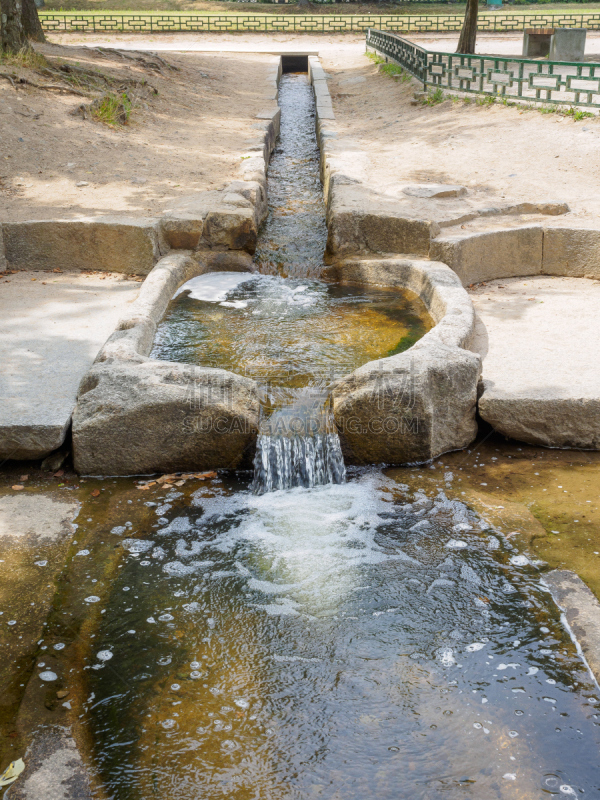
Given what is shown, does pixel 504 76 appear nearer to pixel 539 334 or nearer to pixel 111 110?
pixel 111 110

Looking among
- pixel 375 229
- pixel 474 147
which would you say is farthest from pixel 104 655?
pixel 474 147

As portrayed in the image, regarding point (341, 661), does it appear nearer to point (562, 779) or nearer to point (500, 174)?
point (562, 779)

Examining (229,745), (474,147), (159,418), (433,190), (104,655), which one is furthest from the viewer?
(474,147)

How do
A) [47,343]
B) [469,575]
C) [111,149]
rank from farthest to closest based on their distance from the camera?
1. [111,149]
2. [47,343]
3. [469,575]

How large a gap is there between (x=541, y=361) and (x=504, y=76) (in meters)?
10.5

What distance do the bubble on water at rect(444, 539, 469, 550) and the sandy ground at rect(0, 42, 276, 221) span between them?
4.72 m

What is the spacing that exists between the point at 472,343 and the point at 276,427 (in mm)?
1559

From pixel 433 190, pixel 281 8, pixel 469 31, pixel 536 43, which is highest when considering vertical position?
pixel 281 8

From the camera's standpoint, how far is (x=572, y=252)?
20.6 feet

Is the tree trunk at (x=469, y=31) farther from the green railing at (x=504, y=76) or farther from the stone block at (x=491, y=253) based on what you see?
the stone block at (x=491, y=253)

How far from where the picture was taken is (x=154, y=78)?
513 inches

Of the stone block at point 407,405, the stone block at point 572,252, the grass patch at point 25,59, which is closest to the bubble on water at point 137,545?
the stone block at point 407,405

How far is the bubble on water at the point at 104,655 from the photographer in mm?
2727

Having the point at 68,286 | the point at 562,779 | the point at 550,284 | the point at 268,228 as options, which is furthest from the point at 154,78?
the point at 562,779
